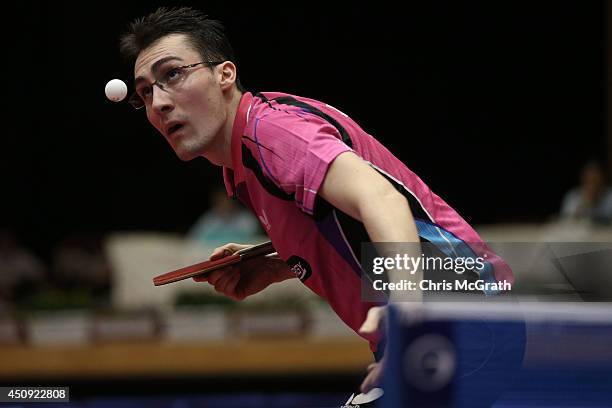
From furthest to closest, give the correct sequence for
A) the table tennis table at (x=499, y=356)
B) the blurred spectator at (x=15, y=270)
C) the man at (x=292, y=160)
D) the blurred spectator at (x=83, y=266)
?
the blurred spectator at (x=83, y=266) < the blurred spectator at (x=15, y=270) < the man at (x=292, y=160) < the table tennis table at (x=499, y=356)

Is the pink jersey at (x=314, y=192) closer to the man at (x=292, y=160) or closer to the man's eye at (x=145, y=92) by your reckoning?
the man at (x=292, y=160)

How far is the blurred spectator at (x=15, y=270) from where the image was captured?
622 cm

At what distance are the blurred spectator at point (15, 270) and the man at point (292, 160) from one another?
13.9 ft

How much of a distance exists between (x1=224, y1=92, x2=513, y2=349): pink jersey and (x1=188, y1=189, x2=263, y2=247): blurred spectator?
12.3 feet

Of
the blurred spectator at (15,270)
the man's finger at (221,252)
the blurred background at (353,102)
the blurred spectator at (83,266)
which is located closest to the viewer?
the man's finger at (221,252)

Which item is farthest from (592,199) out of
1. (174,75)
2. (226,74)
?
(174,75)

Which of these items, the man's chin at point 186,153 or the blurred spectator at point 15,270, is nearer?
the man's chin at point 186,153

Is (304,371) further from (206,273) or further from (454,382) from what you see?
(454,382)

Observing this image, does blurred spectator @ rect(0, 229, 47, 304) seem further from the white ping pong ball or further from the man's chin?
the man's chin

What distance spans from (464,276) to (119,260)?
433 cm

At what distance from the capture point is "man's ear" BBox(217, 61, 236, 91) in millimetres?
2151

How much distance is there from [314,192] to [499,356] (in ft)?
1.60

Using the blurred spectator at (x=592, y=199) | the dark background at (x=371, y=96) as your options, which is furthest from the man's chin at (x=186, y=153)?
the dark background at (x=371, y=96)

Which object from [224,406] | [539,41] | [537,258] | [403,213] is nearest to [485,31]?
[539,41]
